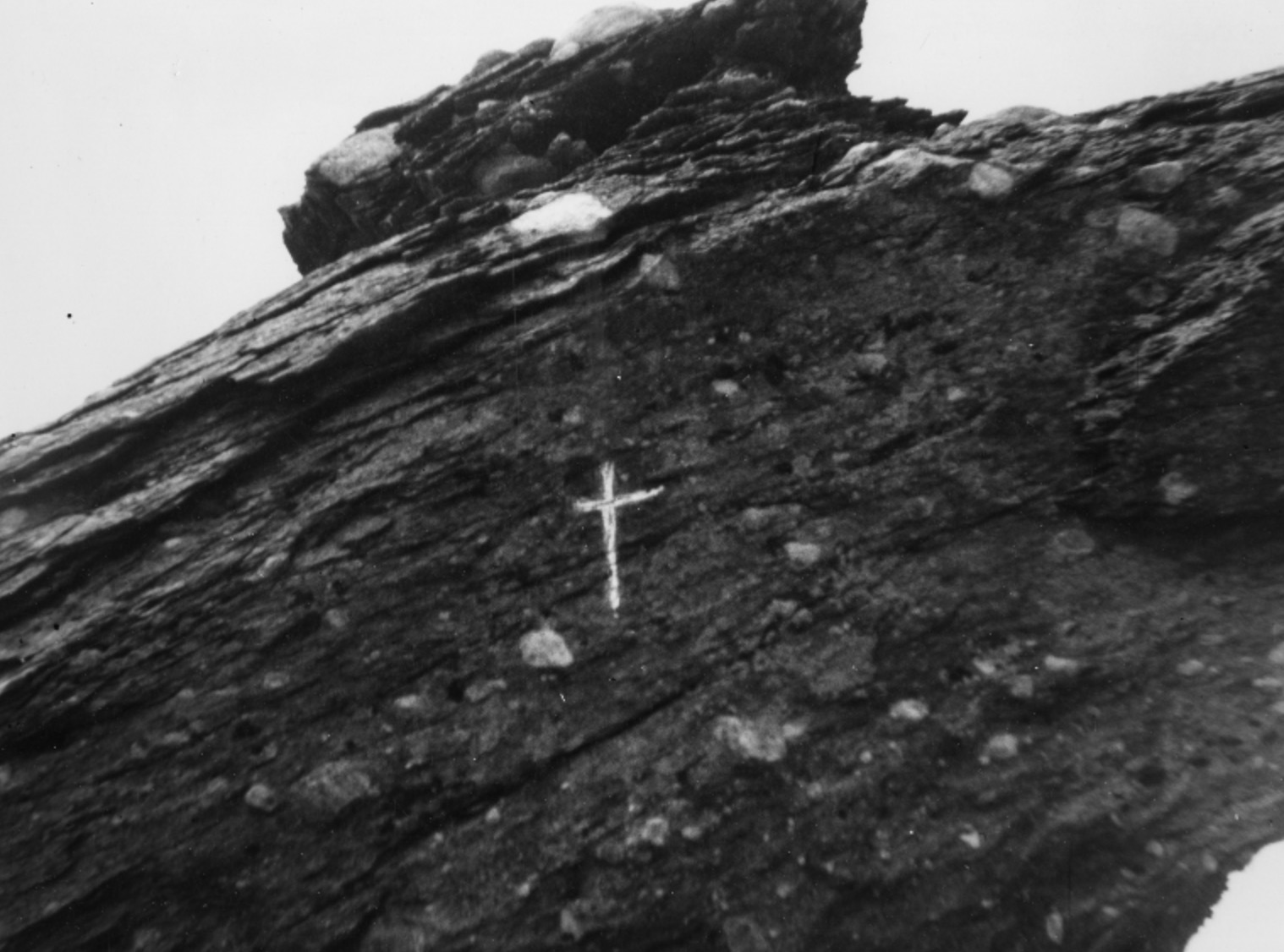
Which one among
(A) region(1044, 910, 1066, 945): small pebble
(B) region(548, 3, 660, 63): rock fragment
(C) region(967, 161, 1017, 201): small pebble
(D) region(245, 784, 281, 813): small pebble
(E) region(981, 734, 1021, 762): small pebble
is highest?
(B) region(548, 3, 660, 63): rock fragment

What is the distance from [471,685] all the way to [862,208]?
297 inches

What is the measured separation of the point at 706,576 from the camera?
7.49 metres

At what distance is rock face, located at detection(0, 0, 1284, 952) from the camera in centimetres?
618

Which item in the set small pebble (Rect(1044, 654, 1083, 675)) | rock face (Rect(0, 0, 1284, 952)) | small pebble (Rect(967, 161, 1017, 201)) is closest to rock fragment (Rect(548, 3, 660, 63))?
rock face (Rect(0, 0, 1284, 952))

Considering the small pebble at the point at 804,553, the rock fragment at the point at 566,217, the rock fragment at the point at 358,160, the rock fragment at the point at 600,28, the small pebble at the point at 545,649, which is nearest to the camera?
the small pebble at the point at 545,649

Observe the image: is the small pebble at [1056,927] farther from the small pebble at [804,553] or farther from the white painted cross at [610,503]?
the white painted cross at [610,503]

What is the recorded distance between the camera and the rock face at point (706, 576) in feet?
20.3

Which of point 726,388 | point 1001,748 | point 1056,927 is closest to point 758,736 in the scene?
point 1001,748

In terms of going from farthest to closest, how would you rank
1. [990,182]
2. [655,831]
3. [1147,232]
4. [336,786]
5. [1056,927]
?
1. [990,182]
2. [1147,232]
3. [336,786]
4. [655,831]
5. [1056,927]

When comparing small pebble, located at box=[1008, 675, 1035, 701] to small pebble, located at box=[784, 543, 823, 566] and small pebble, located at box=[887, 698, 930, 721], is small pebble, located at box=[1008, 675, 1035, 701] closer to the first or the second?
small pebble, located at box=[887, 698, 930, 721]

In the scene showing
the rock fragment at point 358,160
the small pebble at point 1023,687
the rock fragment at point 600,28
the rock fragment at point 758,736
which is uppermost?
the rock fragment at point 600,28

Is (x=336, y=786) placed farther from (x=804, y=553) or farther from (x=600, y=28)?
(x=600, y=28)

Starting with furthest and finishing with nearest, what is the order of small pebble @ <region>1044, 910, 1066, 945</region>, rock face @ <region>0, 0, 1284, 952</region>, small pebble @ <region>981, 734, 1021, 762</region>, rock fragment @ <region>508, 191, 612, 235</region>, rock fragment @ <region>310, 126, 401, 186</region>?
rock fragment @ <region>310, 126, 401, 186</region>, rock fragment @ <region>508, 191, 612, 235</region>, small pebble @ <region>981, 734, 1021, 762</region>, rock face @ <region>0, 0, 1284, 952</region>, small pebble @ <region>1044, 910, 1066, 945</region>

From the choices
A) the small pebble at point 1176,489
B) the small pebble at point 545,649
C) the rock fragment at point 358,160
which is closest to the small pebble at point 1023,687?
the small pebble at point 1176,489
